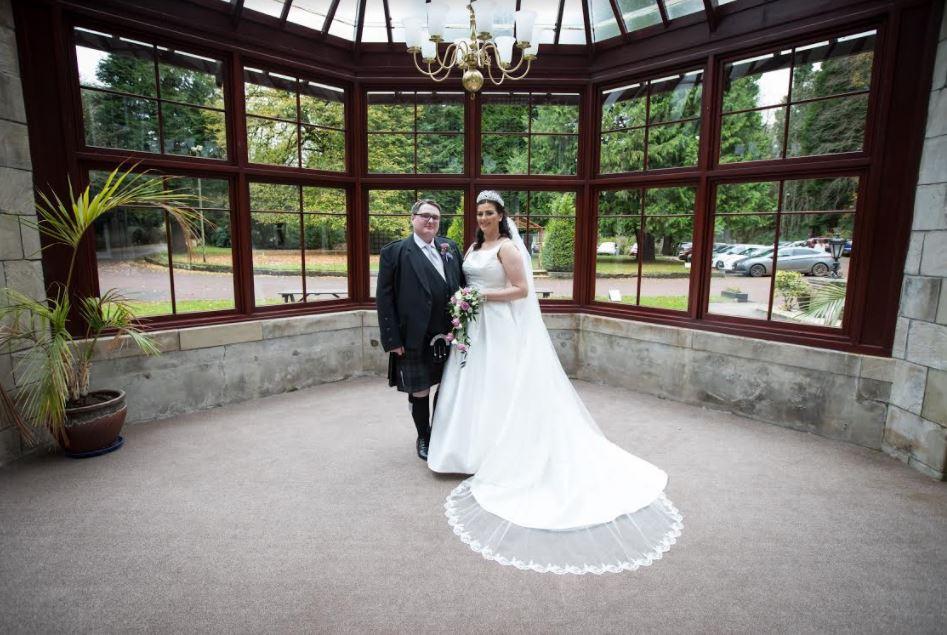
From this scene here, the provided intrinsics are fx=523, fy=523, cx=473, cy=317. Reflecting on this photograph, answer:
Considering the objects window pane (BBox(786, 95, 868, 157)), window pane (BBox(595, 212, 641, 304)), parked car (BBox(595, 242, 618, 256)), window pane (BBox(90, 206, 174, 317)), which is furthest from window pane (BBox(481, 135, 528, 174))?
window pane (BBox(90, 206, 174, 317))

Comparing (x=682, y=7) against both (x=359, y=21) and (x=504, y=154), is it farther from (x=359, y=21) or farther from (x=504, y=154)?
(x=359, y=21)

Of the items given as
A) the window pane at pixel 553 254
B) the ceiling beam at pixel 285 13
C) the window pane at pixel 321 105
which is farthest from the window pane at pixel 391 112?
the window pane at pixel 553 254

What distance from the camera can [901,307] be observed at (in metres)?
3.28

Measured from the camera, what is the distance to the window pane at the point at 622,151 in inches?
180

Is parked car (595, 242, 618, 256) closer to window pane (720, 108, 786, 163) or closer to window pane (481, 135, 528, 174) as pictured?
window pane (481, 135, 528, 174)

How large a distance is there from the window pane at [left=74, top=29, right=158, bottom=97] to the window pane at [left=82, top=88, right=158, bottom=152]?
0.07m

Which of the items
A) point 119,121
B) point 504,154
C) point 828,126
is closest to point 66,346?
A: point 119,121

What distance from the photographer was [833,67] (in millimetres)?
3543

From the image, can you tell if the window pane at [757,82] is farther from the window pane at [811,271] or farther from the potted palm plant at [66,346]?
the potted palm plant at [66,346]

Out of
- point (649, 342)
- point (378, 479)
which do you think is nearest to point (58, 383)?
point (378, 479)

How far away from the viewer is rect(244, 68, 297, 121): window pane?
4.26 metres

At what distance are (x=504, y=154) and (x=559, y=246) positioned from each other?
1025 mm

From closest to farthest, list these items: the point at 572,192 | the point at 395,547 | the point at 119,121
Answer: the point at 395,547 < the point at 119,121 < the point at 572,192

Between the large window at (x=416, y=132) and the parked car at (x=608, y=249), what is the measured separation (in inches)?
59.8
